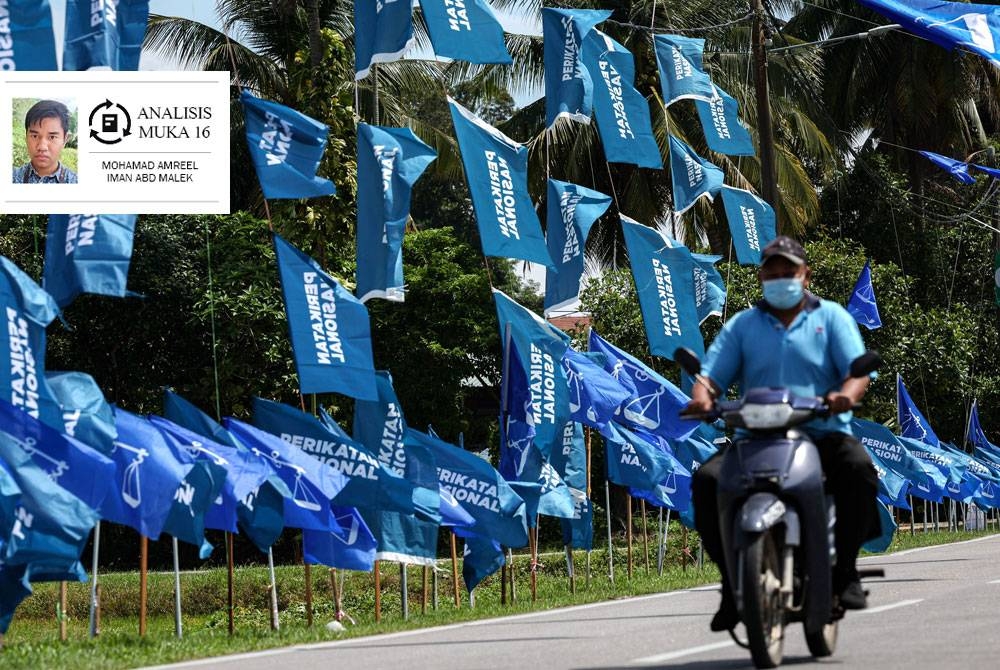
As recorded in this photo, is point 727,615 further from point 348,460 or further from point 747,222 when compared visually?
point 747,222

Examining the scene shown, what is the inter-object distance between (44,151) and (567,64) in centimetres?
588

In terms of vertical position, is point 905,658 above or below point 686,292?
below

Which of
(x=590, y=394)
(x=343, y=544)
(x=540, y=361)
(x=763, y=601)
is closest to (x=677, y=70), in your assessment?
(x=590, y=394)

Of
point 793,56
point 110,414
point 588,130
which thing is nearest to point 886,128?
point 793,56

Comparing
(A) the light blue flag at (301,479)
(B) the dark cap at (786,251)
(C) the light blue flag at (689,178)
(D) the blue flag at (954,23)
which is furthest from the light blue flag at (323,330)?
(C) the light blue flag at (689,178)

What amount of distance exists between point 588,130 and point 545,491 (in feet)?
62.1

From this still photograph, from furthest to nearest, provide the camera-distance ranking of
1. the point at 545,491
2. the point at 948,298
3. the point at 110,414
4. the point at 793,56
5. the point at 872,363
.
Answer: the point at 948,298 → the point at 793,56 → the point at 545,491 → the point at 110,414 → the point at 872,363

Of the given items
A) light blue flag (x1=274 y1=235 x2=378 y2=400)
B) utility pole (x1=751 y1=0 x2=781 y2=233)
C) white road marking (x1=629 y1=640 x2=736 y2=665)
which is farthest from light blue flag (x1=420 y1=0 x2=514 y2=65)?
utility pole (x1=751 y1=0 x2=781 y2=233)

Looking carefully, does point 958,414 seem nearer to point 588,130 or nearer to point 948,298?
point 948,298

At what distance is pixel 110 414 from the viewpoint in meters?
13.1

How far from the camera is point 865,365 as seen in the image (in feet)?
25.4

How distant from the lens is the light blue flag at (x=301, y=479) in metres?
15.2

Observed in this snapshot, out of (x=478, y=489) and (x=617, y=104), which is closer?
(x=478, y=489)

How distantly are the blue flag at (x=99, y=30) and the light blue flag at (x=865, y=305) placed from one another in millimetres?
17591
